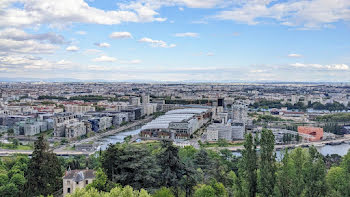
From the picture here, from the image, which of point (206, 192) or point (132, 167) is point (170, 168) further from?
point (206, 192)

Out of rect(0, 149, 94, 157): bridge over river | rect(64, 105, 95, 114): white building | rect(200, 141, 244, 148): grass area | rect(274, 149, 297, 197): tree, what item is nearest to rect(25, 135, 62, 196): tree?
rect(274, 149, 297, 197): tree

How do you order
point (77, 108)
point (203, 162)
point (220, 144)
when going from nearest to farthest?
point (203, 162) → point (220, 144) → point (77, 108)

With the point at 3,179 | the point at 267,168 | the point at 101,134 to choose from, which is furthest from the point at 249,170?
the point at 101,134

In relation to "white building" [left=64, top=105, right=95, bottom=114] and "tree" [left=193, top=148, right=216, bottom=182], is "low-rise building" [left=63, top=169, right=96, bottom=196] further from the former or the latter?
"white building" [left=64, top=105, right=95, bottom=114]

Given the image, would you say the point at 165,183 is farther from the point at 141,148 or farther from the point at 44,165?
the point at 44,165

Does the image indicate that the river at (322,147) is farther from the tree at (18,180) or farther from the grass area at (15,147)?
the tree at (18,180)

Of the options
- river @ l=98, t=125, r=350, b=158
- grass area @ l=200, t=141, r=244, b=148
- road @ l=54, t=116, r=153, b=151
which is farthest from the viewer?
grass area @ l=200, t=141, r=244, b=148
